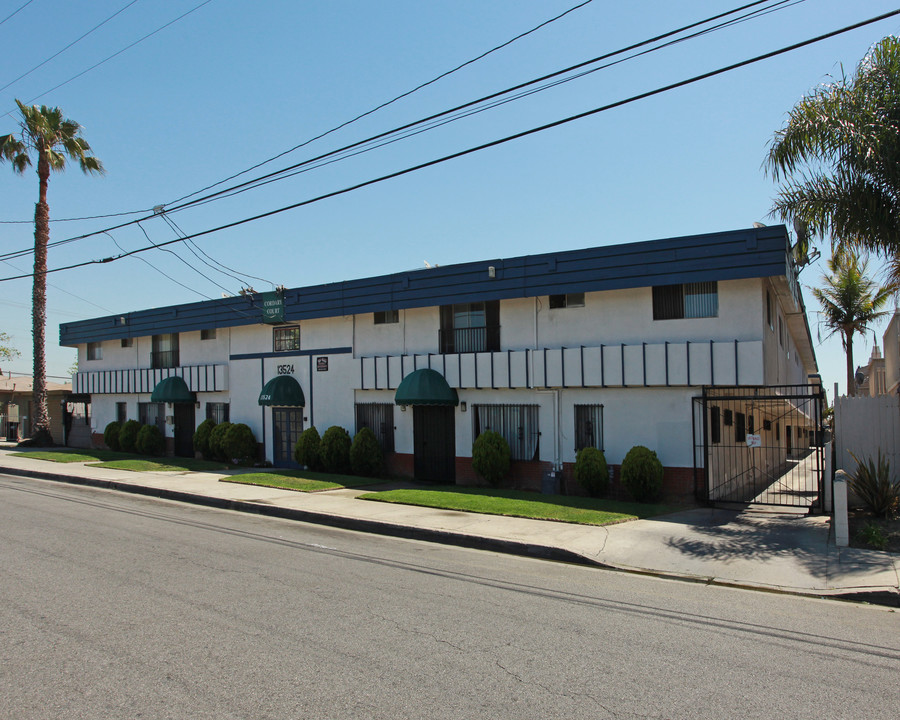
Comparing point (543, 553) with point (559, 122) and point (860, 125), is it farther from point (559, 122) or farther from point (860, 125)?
point (860, 125)

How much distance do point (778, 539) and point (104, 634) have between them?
378 inches

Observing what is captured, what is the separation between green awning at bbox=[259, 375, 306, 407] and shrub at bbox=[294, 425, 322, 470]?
1.13 metres

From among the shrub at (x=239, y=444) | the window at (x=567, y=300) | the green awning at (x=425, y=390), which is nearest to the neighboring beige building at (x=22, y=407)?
the shrub at (x=239, y=444)

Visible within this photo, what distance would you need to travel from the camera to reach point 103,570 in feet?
28.2

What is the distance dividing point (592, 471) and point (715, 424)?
3027mm

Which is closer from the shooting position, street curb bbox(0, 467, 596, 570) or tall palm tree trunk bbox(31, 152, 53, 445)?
street curb bbox(0, 467, 596, 570)

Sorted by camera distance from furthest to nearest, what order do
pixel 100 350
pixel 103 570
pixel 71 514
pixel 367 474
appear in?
1. pixel 100 350
2. pixel 367 474
3. pixel 71 514
4. pixel 103 570

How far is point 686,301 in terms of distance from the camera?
15.8m

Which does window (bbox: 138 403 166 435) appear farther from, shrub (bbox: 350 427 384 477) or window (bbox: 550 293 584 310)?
window (bbox: 550 293 584 310)

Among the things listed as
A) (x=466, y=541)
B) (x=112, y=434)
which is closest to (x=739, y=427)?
(x=466, y=541)

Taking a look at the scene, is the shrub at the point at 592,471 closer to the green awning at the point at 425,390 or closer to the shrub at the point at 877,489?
the green awning at the point at 425,390

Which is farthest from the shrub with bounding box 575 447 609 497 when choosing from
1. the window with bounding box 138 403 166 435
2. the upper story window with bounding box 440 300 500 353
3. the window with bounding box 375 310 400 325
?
the window with bounding box 138 403 166 435


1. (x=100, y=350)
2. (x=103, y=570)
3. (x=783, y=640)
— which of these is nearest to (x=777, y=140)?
(x=783, y=640)

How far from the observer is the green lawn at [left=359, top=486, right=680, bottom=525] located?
1316 centimetres
